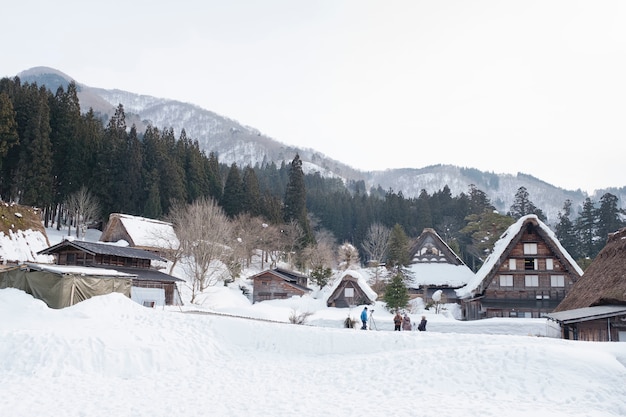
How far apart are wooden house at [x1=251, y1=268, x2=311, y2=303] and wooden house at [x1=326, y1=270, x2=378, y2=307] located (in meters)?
4.02

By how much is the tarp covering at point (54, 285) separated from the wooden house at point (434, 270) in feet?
98.1

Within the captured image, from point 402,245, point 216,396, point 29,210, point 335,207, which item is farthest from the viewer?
point 335,207

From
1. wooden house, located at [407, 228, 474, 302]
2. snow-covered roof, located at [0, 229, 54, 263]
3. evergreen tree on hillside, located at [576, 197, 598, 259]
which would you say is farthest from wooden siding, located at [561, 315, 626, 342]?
evergreen tree on hillside, located at [576, 197, 598, 259]

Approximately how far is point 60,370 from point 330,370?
737 centimetres

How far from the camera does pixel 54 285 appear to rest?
20891 mm

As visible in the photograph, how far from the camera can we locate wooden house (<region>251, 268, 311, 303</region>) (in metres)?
44.4

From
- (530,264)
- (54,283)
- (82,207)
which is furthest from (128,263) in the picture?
(530,264)

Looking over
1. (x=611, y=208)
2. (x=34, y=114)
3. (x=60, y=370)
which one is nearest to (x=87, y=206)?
(x=34, y=114)

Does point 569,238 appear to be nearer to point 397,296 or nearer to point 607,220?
point 607,220

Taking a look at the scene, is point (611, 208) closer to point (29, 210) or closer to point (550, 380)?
point (550, 380)

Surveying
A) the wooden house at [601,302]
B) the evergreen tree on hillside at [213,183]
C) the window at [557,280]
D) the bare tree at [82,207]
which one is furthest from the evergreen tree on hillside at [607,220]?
the bare tree at [82,207]

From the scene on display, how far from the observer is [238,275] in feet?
160

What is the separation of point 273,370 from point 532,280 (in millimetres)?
24760

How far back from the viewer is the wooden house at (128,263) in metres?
29.1
